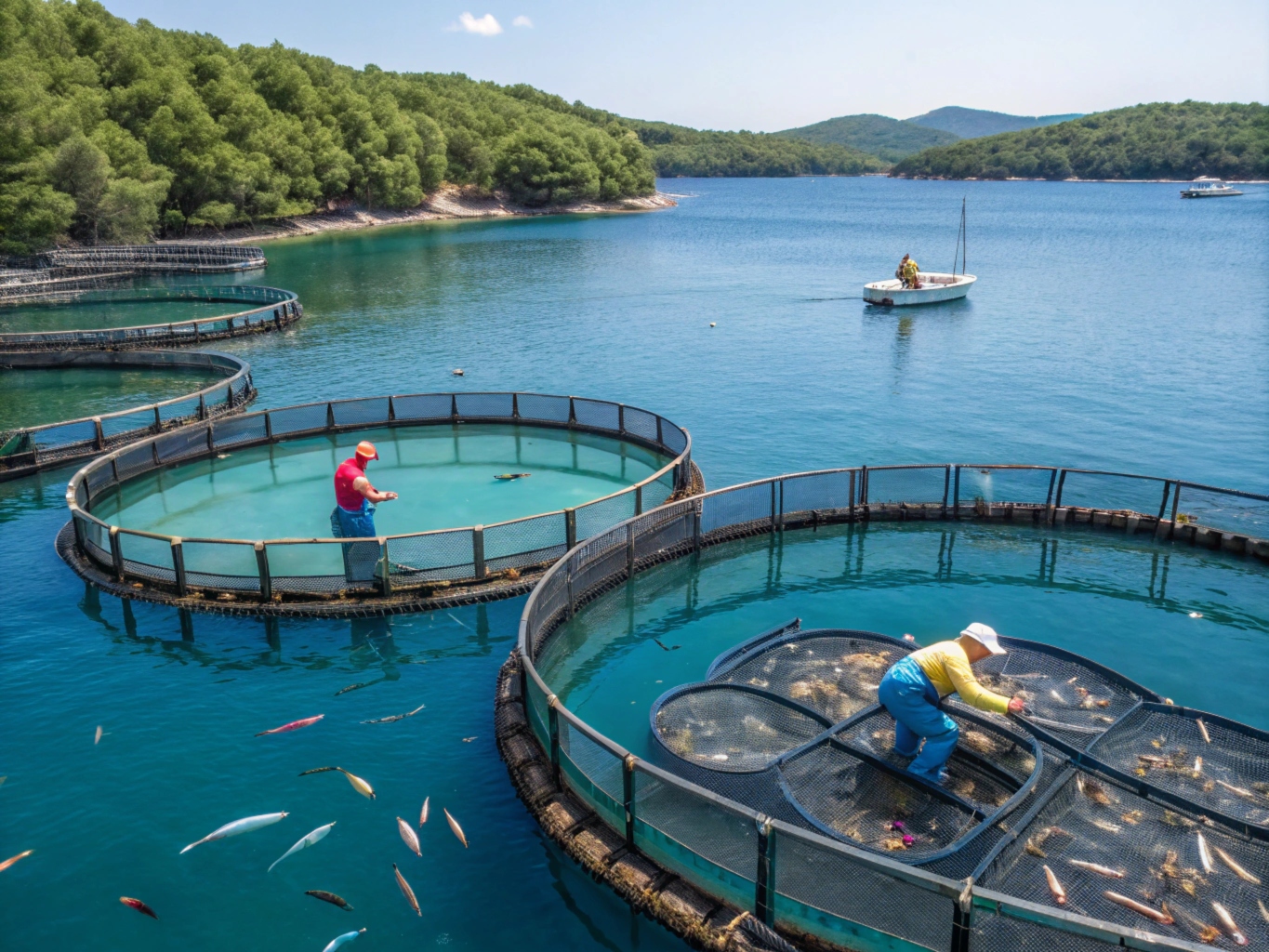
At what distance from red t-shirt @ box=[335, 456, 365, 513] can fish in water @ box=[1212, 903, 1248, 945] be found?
43.0 ft

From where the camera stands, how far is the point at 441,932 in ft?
30.7

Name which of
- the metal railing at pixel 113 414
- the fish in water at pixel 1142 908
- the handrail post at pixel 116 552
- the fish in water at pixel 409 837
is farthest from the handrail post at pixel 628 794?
the metal railing at pixel 113 414

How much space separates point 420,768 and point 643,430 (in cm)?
1433

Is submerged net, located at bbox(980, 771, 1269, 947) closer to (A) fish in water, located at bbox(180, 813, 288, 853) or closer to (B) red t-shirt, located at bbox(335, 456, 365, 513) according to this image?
(A) fish in water, located at bbox(180, 813, 288, 853)

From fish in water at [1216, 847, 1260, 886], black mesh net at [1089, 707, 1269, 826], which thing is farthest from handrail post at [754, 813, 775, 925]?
black mesh net at [1089, 707, 1269, 826]

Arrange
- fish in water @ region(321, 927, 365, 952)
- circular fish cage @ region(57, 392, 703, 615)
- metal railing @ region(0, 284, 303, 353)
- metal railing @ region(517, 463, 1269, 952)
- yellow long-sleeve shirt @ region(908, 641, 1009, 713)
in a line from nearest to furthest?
metal railing @ region(517, 463, 1269, 952), fish in water @ region(321, 927, 365, 952), yellow long-sleeve shirt @ region(908, 641, 1009, 713), circular fish cage @ region(57, 392, 703, 615), metal railing @ region(0, 284, 303, 353)

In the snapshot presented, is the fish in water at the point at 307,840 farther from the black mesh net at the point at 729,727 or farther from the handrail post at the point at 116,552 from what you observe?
the handrail post at the point at 116,552

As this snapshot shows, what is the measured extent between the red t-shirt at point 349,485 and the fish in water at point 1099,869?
12.0 metres

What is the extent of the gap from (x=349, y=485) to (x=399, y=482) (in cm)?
712

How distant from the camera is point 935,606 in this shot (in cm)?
1736

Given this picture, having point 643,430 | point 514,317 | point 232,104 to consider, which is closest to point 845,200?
point 232,104

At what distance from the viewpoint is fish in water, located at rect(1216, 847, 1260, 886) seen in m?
8.97

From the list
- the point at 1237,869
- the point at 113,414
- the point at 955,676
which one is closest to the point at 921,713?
the point at 955,676

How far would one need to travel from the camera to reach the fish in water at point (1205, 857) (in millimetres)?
9102
